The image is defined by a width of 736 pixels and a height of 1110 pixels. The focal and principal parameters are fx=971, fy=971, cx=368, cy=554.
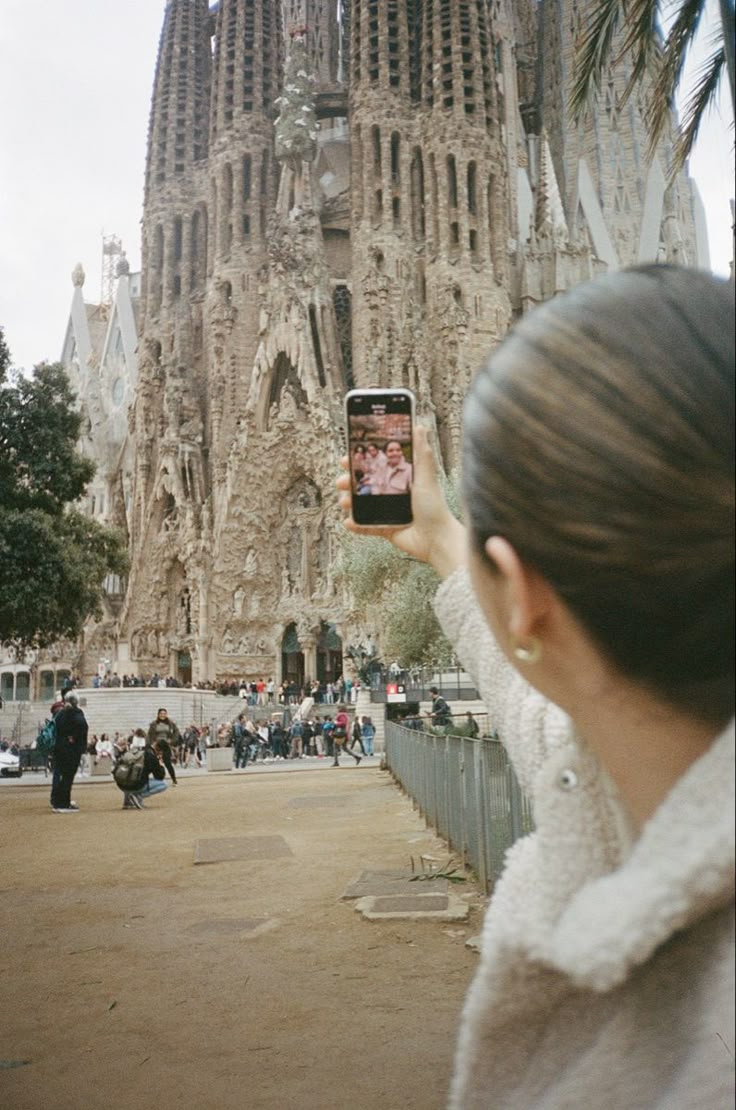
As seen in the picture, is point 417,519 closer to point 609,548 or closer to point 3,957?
point 609,548

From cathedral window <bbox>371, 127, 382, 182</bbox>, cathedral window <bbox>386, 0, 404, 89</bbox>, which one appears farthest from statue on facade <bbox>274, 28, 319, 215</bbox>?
cathedral window <bbox>386, 0, 404, 89</bbox>

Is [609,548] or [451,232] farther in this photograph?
[451,232]

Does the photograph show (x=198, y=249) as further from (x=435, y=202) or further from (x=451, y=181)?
(x=451, y=181)

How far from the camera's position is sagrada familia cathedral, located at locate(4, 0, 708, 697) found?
38719 mm

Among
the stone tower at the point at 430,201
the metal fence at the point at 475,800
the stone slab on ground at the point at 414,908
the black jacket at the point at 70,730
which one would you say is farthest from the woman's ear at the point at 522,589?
the stone tower at the point at 430,201

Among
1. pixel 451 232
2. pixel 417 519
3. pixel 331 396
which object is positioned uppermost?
pixel 451 232

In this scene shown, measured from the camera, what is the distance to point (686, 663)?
79 centimetres

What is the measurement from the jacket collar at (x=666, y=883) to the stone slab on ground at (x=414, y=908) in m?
4.94

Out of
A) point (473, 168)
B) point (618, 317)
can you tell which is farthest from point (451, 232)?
point (618, 317)

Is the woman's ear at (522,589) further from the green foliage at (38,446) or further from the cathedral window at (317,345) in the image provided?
the cathedral window at (317,345)

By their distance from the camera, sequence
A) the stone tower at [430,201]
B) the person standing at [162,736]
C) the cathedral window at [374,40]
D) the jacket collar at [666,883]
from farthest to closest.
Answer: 1. the cathedral window at [374,40]
2. the stone tower at [430,201]
3. the person standing at [162,736]
4. the jacket collar at [666,883]

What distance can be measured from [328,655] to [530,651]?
38331 millimetres

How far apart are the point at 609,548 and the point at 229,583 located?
127ft

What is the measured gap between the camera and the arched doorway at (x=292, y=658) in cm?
3909
